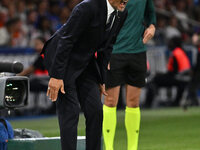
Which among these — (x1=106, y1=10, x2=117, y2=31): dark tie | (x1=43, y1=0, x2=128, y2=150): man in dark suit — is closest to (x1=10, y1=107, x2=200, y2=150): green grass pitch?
(x1=43, y1=0, x2=128, y2=150): man in dark suit

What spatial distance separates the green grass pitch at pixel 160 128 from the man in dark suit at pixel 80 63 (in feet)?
9.32

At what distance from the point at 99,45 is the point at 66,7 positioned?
37.1 feet

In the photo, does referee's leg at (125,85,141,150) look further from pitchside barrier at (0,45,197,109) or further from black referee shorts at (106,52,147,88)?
pitchside barrier at (0,45,197,109)

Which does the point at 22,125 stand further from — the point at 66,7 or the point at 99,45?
the point at 99,45

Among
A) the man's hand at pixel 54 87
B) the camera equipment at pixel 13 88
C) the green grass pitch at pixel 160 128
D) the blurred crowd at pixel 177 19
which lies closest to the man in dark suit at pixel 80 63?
the man's hand at pixel 54 87

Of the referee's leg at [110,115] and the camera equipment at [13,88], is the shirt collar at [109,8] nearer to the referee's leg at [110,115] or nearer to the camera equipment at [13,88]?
the camera equipment at [13,88]

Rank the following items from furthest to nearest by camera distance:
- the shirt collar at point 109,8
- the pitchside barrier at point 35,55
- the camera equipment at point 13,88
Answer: the pitchside barrier at point 35,55 → the camera equipment at point 13,88 → the shirt collar at point 109,8

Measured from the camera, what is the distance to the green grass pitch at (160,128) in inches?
340

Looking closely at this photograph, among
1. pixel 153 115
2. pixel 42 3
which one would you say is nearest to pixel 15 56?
pixel 42 3

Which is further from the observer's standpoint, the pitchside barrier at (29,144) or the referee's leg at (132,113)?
the referee's leg at (132,113)

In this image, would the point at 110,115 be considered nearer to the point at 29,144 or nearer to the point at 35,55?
the point at 29,144

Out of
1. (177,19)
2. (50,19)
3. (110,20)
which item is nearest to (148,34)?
(110,20)

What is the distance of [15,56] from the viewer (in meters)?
14.2

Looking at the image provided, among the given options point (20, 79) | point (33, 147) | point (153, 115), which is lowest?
point (153, 115)
